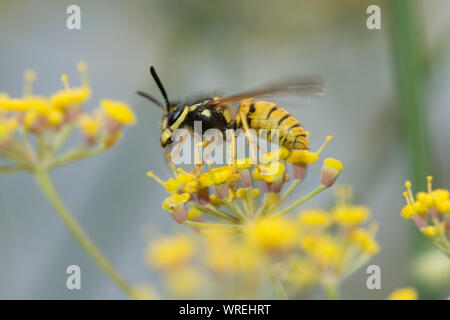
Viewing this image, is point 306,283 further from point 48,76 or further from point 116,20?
point 116,20

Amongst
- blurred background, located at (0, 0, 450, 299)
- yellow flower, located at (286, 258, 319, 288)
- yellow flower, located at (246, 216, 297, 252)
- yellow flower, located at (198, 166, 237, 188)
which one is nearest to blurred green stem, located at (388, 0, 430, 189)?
blurred background, located at (0, 0, 450, 299)

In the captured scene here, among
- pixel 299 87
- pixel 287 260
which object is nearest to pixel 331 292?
pixel 287 260

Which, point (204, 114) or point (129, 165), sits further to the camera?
point (129, 165)

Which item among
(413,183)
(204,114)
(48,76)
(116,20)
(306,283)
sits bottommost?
(306,283)
